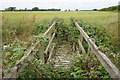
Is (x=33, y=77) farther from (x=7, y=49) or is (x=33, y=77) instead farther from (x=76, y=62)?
(x=76, y=62)

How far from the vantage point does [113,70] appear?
1.59 meters

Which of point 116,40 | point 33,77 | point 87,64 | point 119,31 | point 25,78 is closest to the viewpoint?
point 25,78

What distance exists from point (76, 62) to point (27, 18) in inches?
160

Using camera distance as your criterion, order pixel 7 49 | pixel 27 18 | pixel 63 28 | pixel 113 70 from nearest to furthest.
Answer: pixel 113 70
pixel 7 49
pixel 27 18
pixel 63 28

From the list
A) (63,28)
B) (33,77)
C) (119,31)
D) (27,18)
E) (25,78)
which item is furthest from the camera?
(63,28)

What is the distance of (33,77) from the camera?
2182mm

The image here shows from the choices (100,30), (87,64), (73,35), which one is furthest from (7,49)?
(100,30)

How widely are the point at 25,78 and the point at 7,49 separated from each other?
740 millimetres

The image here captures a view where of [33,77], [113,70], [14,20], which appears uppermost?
[14,20]

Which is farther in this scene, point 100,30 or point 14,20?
point 100,30

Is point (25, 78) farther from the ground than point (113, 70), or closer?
closer

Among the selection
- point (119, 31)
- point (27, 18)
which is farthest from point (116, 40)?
→ point (27, 18)

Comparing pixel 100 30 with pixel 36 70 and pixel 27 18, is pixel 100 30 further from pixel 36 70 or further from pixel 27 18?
pixel 36 70

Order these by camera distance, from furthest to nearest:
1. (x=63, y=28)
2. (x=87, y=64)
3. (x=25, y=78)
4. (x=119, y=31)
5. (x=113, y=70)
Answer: (x=63, y=28) < (x=119, y=31) < (x=87, y=64) < (x=25, y=78) < (x=113, y=70)
